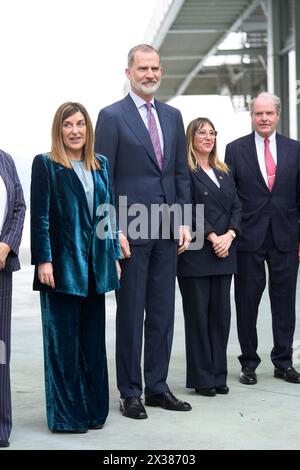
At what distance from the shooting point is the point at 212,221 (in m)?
5.97

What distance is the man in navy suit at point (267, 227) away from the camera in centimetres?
627

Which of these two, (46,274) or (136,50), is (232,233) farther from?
(46,274)

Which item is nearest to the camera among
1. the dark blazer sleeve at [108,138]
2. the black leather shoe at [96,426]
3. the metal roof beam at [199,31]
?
the black leather shoe at [96,426]

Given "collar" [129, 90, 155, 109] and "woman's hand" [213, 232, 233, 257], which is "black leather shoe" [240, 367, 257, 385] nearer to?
"woman's hand" [213, 232, 233, 257]

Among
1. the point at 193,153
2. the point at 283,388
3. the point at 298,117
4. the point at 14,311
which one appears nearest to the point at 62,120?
the point at 193,153

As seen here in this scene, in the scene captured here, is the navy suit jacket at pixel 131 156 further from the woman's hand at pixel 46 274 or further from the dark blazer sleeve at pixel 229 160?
the dark blazer sleeve at pixel 229 160

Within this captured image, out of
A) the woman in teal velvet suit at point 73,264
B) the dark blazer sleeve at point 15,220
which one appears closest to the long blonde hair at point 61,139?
the woman in teal velvet suit at point 73,264

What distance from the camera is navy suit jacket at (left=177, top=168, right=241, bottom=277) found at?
589cm

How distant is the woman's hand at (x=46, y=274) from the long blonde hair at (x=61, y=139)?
0.51 metres

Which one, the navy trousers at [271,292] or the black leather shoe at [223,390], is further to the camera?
the navy trousers at [271,292]

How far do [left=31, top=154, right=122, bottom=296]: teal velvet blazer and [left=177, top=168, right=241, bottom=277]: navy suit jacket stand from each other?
102cm

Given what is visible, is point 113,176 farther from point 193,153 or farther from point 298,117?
point 298,117
